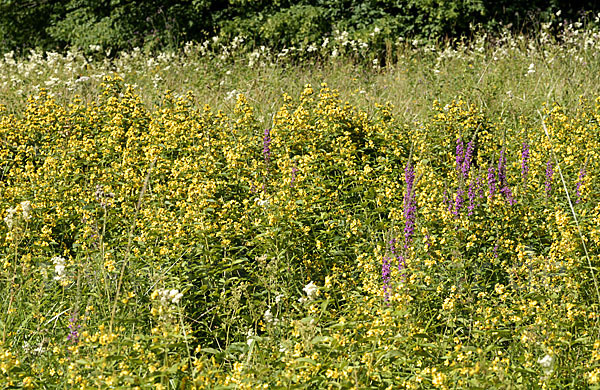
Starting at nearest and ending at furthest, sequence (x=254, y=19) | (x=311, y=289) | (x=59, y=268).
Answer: (x=311, y=289) < (x=59, y=268) < (x=254, y=19)

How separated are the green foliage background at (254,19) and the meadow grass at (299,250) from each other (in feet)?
18.0

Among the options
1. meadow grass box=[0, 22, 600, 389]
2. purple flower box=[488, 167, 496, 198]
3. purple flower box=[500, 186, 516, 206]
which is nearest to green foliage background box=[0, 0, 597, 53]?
meadow grass box=[0, 22, 600, 389]

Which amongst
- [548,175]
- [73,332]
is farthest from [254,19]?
[73,332]

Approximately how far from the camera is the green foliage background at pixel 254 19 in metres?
11.1

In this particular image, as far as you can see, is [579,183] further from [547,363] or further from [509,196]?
[547,363]

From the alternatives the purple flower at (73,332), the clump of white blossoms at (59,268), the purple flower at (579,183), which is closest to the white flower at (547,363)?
the purple flower at (579,183)

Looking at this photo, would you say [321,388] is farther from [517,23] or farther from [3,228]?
[517,23]

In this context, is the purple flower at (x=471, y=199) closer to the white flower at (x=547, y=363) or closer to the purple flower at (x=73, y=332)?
the white flower at (x=547, y=363)

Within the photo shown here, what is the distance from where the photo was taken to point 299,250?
359cm

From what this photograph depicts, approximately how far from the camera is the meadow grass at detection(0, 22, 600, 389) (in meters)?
2.61

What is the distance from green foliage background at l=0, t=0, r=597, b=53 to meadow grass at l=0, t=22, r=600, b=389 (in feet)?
18.0

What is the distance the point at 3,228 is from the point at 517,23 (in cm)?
947

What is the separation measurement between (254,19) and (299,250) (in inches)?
344

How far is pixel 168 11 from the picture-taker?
12062 millimetres
